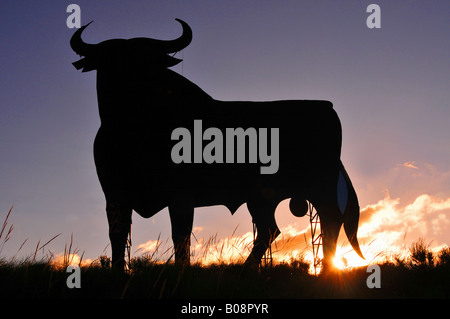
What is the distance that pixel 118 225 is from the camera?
4.97 m

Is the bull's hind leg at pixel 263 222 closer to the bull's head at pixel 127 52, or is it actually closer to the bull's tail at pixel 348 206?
the bull's tail at pixel 348 206

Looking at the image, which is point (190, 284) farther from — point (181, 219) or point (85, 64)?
point (85, 64)

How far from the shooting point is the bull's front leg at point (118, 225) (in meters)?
4.92

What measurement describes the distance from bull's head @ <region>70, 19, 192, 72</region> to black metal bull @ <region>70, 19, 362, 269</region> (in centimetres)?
1

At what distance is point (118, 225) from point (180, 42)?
2.48 meters

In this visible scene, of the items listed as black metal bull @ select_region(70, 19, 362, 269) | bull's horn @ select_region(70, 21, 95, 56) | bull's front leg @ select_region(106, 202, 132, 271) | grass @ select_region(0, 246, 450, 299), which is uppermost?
bull's horn @ select_region(70, 21, 95, 56)

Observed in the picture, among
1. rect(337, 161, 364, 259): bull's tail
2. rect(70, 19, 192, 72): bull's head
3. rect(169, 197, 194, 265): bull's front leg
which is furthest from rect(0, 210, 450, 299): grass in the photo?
rect(70, 19, 192, 72): bull's head

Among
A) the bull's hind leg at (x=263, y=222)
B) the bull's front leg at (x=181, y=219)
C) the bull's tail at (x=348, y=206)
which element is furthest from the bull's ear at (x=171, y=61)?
the bull's tail at (x=348, y=206)

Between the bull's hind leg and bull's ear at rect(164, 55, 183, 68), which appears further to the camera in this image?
the bull's hind leg

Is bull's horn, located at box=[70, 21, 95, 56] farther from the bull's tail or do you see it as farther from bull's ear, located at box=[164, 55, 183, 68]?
the bull's tail

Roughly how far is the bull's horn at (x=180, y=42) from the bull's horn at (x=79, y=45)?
94 cm

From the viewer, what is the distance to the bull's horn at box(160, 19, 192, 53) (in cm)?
544
